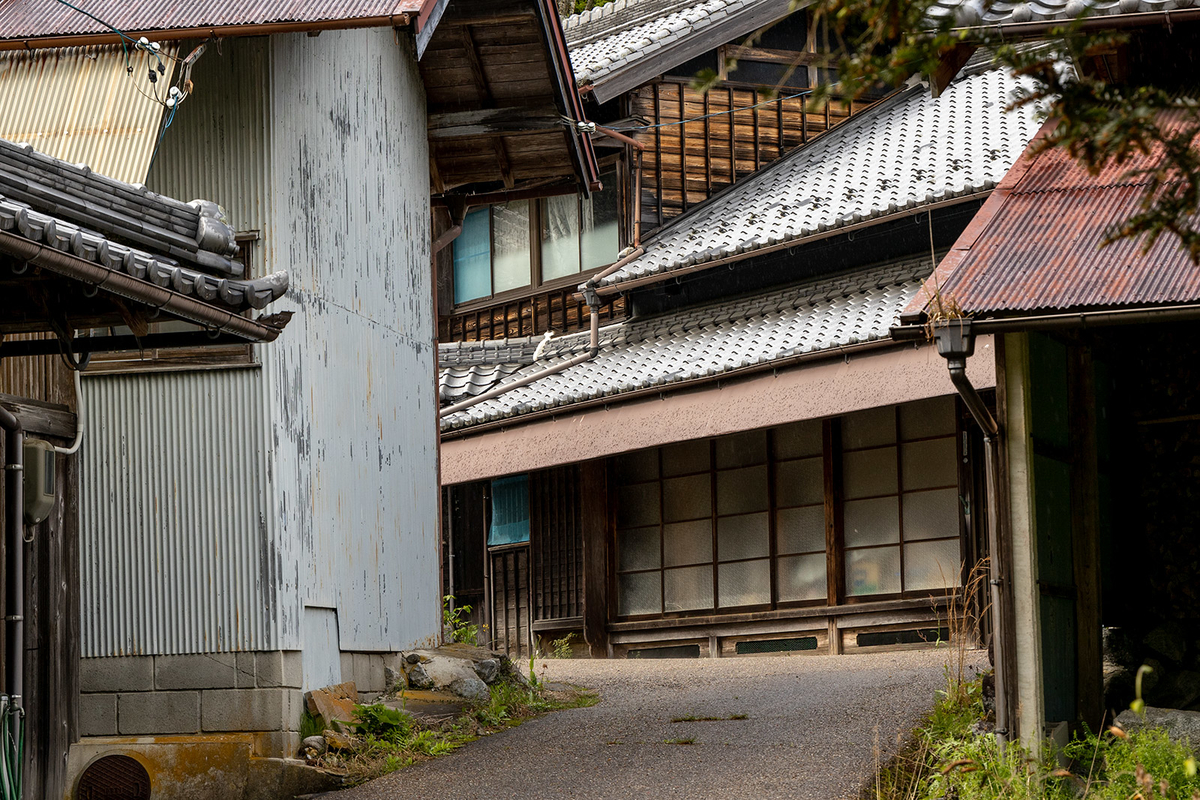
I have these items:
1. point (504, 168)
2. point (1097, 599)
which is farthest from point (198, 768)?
point (504, 168)

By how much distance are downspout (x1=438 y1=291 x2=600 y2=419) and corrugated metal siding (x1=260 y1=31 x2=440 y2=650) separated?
3631 mm

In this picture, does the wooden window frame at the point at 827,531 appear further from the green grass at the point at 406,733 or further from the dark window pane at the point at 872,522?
the green grass at the point at 406,733

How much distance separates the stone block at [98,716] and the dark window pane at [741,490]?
7.18 meters

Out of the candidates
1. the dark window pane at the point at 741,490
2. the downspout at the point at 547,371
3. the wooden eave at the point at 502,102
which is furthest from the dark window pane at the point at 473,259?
the dark window pane at the point at 741,490

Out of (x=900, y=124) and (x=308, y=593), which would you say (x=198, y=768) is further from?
(x=900, y=124)

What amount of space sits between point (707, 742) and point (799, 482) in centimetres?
536

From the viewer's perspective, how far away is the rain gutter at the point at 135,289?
6310mm

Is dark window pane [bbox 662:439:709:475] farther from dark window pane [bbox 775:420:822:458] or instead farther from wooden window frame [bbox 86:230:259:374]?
wooden window frame [bbox 86:230:259:374]

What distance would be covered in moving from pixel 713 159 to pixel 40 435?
35.3ft

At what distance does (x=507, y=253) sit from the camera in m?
18.9

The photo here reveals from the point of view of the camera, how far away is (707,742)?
9.37 meters

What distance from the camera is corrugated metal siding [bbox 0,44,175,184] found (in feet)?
29.7

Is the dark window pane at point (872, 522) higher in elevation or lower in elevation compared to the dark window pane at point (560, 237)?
lower

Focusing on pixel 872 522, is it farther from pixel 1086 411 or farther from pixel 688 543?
pixel 1086 411
